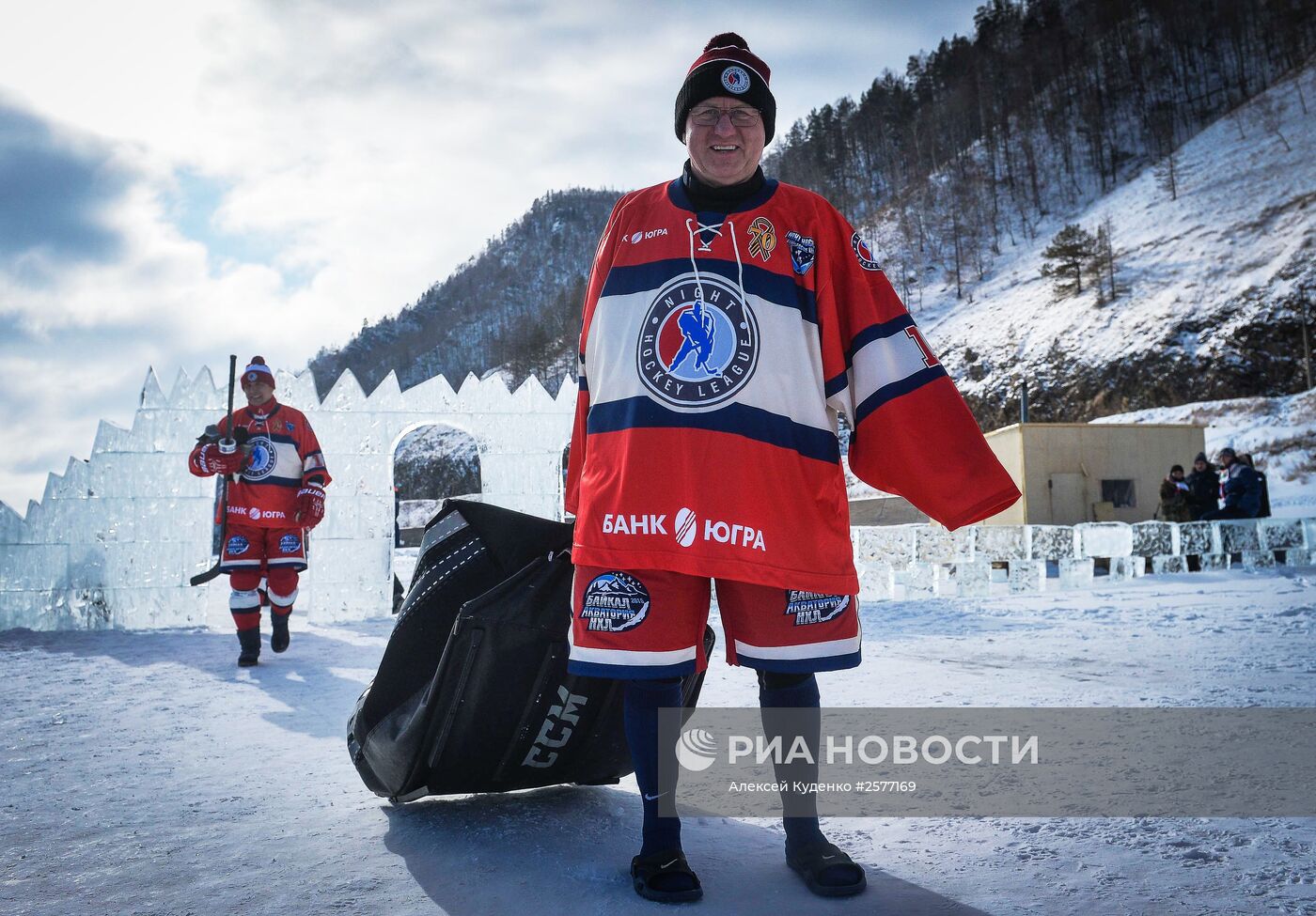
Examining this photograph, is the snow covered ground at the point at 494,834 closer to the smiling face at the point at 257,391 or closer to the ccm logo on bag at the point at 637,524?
the ccm logo on bag at the point at 637,524

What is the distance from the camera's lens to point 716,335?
1.74 m

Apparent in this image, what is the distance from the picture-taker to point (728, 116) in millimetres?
1865

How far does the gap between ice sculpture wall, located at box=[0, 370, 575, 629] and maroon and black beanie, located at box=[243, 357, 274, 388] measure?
2057mm

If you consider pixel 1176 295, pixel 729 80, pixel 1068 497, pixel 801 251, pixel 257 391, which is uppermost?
pixel 1176 295

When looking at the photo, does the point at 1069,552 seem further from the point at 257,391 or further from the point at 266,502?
the point at 257,391

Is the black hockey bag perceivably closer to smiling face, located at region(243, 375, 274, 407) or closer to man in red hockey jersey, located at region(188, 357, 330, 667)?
man in red hockey jersey, located at region(188, 357, 330, 667)

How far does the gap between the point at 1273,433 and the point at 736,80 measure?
28.1 metres

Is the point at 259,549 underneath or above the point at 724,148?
underneath

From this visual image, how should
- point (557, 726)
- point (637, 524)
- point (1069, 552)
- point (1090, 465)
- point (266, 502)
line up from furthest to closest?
point (1090, 465) → point (1069, 552) → point (266, 502) → point (557, 726) → point (637, 524)

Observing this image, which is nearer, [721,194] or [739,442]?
[739,442]

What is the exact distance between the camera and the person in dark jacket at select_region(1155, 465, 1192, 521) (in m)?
9.96

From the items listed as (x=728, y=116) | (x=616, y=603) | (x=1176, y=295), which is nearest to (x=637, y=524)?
(x=616, y=603)

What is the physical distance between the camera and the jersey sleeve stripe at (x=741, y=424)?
5.47 ft

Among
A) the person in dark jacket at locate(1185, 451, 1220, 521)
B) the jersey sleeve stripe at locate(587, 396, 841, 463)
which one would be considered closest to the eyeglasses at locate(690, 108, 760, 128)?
the jersey sleeve stripe at locate(587, 396, 841, 463)
